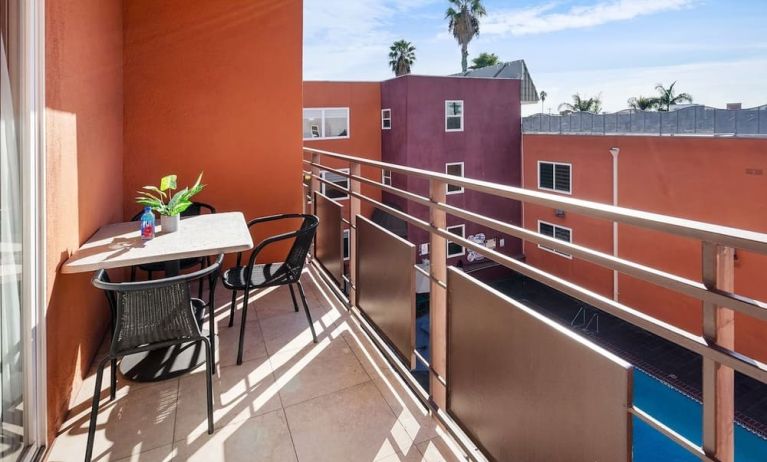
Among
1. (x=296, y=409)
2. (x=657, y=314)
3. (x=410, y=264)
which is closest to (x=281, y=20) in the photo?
(x=410, y=264)

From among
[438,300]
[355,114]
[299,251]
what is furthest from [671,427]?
[355,114]

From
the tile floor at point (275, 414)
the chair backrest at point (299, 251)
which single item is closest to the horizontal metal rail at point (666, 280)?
the tile floor at point (275, 414)

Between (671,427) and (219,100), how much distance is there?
267 inches

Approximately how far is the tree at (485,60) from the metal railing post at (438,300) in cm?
2345

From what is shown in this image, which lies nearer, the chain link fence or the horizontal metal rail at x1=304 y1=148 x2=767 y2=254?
the horizontal metal rail at x1=304 y1=148 x2=767 y2=254

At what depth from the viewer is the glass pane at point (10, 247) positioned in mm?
1523

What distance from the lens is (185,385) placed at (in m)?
2.37

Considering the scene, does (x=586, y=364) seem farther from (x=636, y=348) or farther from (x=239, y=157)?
(x=636, y=348)

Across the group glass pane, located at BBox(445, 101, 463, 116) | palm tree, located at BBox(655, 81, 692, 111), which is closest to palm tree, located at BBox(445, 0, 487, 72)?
palm tree, located at BBox(655, 81, 692, 111)

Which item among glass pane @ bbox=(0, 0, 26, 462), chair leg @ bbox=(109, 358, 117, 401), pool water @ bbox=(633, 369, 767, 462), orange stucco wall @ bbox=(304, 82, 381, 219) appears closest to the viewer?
glass pane @ bbox=(0, 0, 26, 462)

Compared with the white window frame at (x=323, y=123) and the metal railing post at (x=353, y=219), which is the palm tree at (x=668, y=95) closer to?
the white window frame at (x=323, y=123)

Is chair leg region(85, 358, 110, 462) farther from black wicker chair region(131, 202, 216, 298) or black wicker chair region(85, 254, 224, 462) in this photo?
black wicker chair region(131, 202, 216, 298)

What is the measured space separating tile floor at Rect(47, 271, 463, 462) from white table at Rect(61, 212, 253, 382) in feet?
0.34

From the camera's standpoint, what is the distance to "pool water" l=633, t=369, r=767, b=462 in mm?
5680
